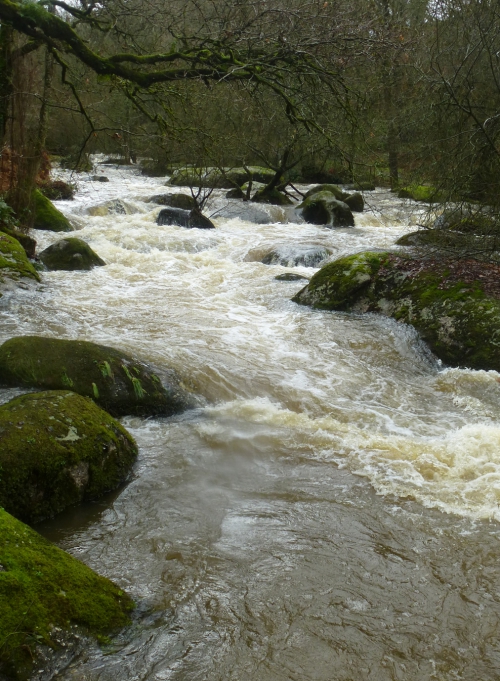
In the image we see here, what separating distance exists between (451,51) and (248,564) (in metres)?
9.17

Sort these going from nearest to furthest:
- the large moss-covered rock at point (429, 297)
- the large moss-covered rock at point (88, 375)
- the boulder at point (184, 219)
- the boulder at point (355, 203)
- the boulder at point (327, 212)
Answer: the large moss-covered rock at point (88, 375)
the large moss-covered rock at point (429, 297)
the boulder at point (184, 219)
the boulder at point (327, 212)
the boulder at point (355, 203)

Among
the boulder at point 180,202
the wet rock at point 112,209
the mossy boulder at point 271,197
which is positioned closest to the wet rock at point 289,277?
the wet rock at point 112,209

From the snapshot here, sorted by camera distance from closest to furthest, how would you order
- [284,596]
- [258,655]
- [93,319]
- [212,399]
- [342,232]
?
1. [258,655]
2. [284,596]
3. [212,399]
4. [93,319]
5. [342,232]

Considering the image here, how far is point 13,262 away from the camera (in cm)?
948

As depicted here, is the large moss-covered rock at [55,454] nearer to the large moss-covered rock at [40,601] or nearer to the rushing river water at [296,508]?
the rushing river water at [296,508]

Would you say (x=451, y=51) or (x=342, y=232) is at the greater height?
(x=451, y=51)

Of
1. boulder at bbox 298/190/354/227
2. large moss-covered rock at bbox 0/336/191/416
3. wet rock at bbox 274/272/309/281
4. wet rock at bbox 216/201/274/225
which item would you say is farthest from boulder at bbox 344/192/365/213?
large moss-covered rock at bbox 0/336/191/416

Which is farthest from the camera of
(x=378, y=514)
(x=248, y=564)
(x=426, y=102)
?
(x=426, y=102)

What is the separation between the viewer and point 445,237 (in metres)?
9.38

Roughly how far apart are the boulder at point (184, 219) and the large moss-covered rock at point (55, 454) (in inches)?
445

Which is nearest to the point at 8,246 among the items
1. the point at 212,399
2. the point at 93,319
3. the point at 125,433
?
the point at 93,319

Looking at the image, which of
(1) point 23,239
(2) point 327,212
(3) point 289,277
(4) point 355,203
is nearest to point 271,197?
(4) point 355,203

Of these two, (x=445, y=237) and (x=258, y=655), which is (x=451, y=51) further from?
(x=258, y=655)

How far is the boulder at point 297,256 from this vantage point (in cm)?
1218
